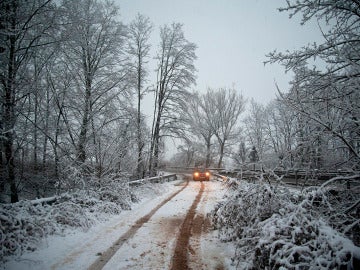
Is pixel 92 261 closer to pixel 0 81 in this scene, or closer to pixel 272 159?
pixel 272 159

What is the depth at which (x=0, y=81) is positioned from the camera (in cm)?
895

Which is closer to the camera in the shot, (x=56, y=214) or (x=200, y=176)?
(x=56, y=214)

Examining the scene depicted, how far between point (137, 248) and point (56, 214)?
276 centimetres

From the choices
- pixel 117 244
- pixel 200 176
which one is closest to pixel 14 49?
pixel 117 244

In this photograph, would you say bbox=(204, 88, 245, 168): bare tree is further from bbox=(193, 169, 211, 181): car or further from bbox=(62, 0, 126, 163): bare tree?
bbox=(62, 0, 126, 163): bare tree

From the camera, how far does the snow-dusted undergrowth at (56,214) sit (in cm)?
530

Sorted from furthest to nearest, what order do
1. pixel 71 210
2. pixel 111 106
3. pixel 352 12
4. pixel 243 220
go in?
pixel 111 106
pixel 71 210
pixel 243 220
pixel 352 12

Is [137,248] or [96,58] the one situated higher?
[96,58]

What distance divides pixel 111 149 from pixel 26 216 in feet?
18.4

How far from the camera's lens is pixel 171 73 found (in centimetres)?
2430

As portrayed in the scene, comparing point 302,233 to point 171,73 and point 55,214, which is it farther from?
point 171,73

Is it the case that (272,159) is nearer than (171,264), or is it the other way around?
(171,264)

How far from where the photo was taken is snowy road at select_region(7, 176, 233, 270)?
16.4 feet

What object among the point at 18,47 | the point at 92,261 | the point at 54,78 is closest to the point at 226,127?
the point at 54,78
